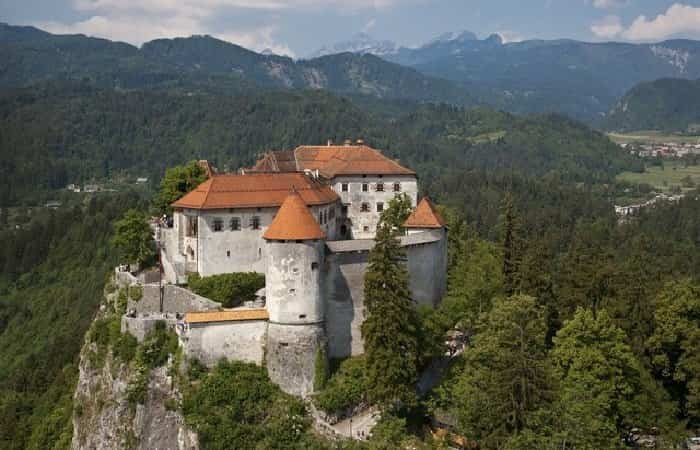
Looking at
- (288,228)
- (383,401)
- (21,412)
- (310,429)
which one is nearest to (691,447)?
(383,401)

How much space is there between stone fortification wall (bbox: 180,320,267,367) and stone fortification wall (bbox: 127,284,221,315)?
3.59 m

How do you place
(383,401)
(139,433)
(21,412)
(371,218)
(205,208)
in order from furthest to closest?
(21,412) < (371,218) < (205,208) < (139,433) < (383,401)

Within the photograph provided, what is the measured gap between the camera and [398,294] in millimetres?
50469

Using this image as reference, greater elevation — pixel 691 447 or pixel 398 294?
pixel 398 294

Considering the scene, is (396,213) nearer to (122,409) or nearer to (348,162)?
(348,162)

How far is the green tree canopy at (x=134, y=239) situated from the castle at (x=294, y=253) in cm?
243

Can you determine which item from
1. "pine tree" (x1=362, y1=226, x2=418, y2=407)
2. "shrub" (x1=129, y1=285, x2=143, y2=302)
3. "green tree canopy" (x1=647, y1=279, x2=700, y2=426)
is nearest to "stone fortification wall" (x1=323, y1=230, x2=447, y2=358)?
"pine tree" (x1=362, y1=226, x2=418, y2=407)

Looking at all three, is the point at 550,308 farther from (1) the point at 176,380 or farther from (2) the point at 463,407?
(1) the point at 176,380

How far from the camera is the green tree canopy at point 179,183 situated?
233 feet

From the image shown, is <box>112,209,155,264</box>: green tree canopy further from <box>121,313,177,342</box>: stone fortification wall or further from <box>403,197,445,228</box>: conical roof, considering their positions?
<box>403,197,445,228</box>: conical roof

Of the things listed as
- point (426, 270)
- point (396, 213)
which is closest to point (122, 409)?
point (426, 270)

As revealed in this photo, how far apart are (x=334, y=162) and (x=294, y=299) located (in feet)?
85.4

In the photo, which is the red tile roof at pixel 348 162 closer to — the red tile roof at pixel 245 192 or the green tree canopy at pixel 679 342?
the red tile roof at pixel 245 192

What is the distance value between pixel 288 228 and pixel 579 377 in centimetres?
2020
